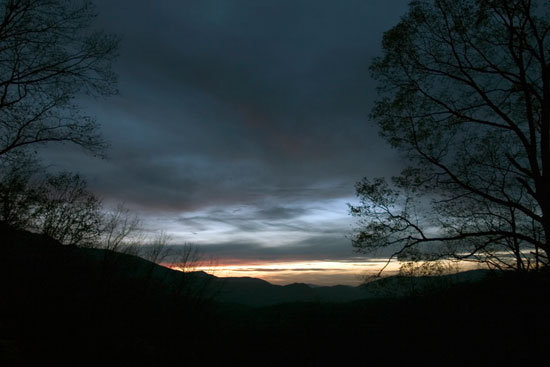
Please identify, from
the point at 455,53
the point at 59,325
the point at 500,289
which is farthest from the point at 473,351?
the point at 59,325

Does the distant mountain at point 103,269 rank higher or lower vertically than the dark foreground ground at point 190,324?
higher

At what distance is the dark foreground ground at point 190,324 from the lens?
7.62 meters

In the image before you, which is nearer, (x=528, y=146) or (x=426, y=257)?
(x=528, y=146)

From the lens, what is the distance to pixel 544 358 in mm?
8180

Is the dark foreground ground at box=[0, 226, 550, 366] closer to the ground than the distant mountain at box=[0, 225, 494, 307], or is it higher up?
closer to the ground

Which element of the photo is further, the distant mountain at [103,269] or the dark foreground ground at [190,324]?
the distant mountain at [103,269]

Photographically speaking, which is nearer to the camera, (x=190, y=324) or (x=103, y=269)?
(x=103, y=269)

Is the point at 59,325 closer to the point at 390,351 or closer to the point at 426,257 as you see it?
the point at 390,351

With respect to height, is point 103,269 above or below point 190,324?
above

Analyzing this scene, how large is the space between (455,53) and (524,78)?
2516 millimetres

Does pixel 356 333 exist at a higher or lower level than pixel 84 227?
lower

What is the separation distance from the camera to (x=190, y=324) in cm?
1274

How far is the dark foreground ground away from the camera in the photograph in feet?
25.0

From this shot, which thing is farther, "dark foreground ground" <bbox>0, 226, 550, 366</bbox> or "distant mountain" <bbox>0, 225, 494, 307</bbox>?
"distant mountain" <bbox>0, 225, 494, 307</bbox>
